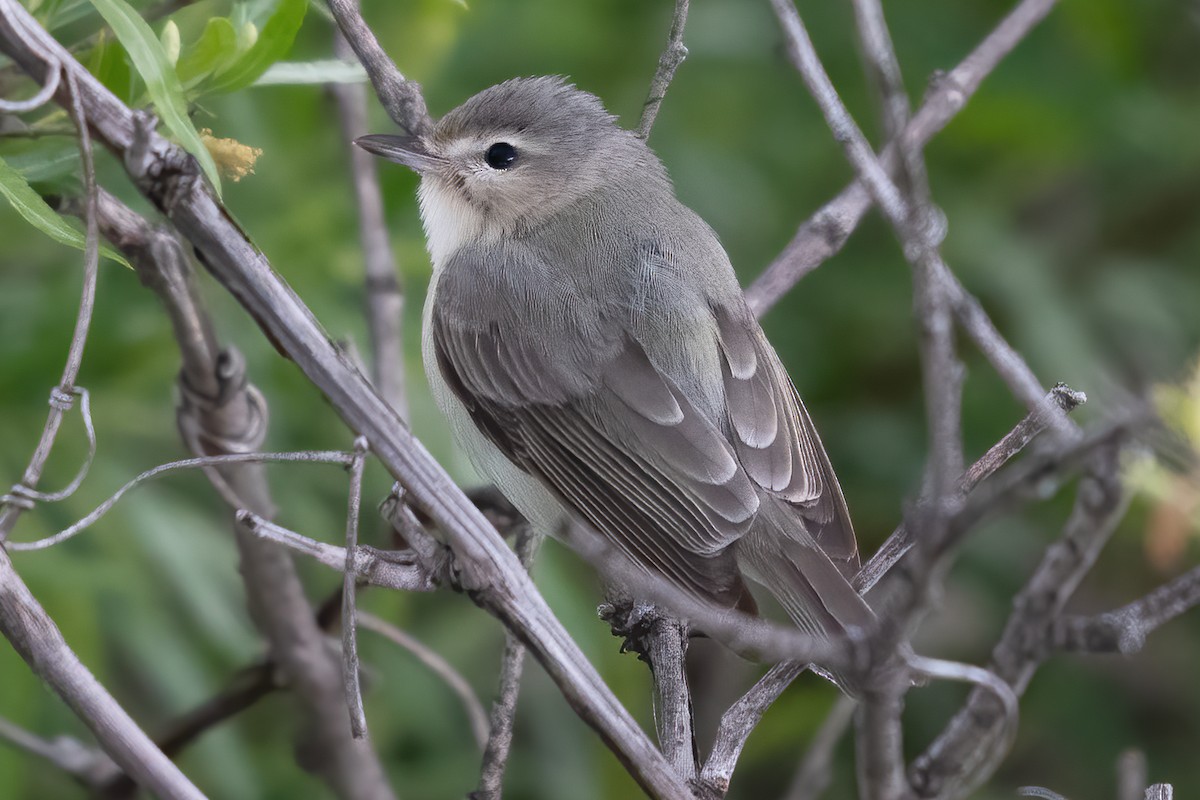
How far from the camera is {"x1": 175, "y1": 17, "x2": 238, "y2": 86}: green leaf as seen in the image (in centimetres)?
187

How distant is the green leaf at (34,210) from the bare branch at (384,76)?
2.04 feet

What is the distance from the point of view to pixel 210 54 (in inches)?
74.9

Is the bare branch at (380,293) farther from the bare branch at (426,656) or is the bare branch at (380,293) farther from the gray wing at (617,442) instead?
the bare branch at (426,656)

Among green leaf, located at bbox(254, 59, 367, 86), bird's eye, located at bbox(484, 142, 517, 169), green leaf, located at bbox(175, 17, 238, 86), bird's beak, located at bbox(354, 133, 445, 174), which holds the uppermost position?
bird's eye, located at bbox(484, 142, 517, 169)

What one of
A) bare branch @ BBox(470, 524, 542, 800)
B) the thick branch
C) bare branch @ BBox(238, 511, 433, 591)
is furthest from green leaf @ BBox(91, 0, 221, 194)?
bare branch @ BBox(470, 524, 542, 800)

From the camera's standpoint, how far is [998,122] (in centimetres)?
386

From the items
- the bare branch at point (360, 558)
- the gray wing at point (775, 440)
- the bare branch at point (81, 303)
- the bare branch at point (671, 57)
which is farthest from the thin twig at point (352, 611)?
the gray wing at point (775, 440)

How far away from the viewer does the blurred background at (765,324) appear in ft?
9.92

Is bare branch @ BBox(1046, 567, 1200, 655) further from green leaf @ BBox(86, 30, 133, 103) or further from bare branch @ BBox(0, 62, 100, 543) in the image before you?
green leaf @ BBox(86, 30, 133, 103)

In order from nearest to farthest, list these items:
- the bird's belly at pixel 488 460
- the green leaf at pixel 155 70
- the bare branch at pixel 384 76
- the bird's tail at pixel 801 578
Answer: the green leaf at pixel 155 70 < the bare branch at pixel 384 76 < the bird's tail at pixel 801 578 < the bird's belly at pixel 488 460

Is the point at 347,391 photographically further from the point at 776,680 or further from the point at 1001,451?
the point at 1001,451

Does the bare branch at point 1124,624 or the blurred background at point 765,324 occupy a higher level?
the blurred background at point 765,324

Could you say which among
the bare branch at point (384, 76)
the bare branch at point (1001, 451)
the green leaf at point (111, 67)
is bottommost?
the bare branch at point (1001, 451)

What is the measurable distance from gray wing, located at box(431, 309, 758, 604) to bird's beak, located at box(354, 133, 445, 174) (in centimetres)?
32
